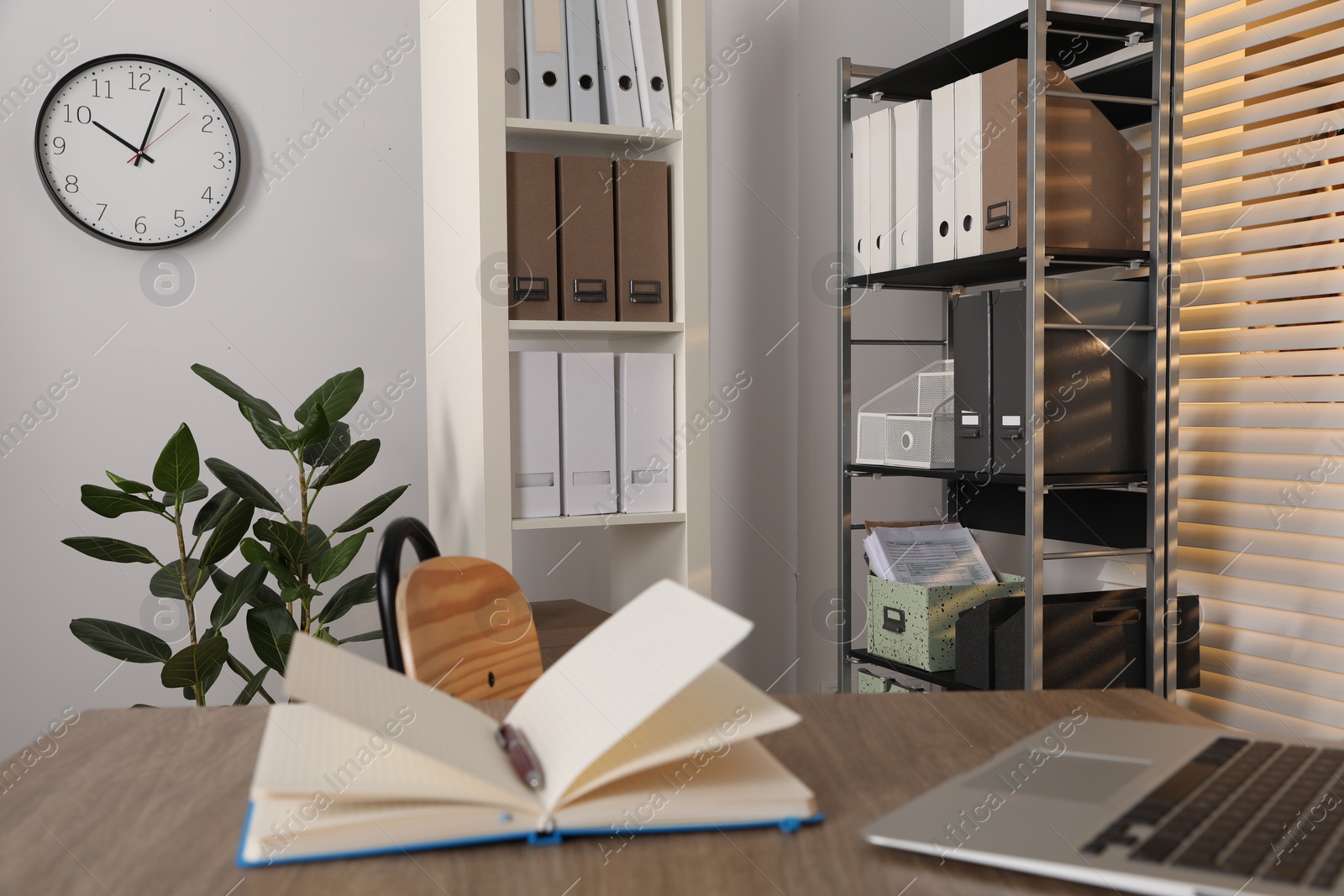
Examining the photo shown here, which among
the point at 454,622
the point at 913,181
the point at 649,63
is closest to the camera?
the point at 454,622

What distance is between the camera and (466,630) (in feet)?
3.64

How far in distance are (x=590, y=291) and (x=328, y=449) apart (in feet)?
2.19

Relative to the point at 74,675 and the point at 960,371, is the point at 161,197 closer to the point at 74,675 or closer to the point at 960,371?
the point at 74,675

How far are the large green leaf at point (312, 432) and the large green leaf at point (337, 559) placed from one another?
0.22m

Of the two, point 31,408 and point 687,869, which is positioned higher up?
point 31,408

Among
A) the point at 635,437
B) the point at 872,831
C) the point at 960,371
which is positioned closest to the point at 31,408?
the point at 635,437

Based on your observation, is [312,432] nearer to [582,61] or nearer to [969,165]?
[582,61]

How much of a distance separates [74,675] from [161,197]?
1146 mm

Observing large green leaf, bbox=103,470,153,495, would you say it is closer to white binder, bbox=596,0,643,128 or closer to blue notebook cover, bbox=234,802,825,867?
white binder, bbox=596,0,643,128

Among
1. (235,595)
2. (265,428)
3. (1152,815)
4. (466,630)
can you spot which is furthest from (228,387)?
(1152,815)

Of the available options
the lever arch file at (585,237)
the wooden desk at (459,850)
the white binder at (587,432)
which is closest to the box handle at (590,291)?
the lever arch file at (585,237)

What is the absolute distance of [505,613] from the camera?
3.84 feet

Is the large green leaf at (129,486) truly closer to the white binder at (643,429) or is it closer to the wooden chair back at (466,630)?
the white binder at (643,429)

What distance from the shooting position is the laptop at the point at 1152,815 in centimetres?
52
